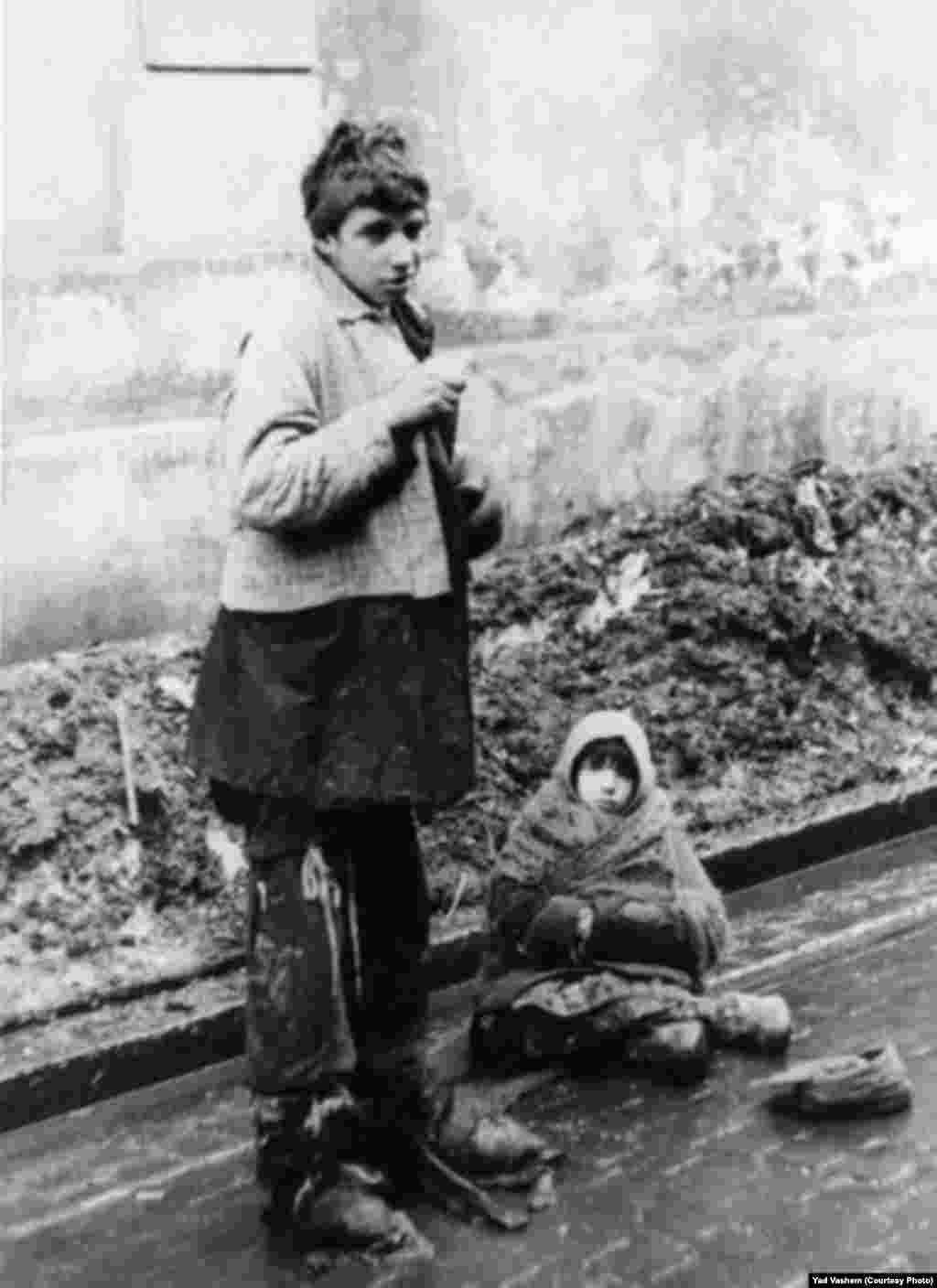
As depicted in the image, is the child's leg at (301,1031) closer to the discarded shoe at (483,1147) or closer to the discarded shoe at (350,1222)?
the discarded shoe at (350,1222)

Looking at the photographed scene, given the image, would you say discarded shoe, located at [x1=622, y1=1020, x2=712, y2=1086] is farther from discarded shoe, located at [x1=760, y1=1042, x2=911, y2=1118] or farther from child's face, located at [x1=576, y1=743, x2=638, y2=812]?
child's face, located at [x1=576, y1=743, x2=638, y2=812]

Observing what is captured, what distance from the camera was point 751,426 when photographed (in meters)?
7.02

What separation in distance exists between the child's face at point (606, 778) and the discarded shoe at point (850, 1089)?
0.79m

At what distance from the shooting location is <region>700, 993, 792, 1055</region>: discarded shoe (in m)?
4.29

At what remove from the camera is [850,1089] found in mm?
3926

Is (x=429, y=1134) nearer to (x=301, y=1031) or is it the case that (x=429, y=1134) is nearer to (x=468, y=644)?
(x=301, y=1031)

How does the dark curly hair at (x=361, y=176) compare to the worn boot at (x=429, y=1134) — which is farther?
the worn boot at (x=429, y=1134)

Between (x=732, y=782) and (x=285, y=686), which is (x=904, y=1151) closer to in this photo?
(x=285, y=686)

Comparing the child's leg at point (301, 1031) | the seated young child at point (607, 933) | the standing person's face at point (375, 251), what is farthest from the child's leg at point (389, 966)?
the standing person's face at point (375, 251)

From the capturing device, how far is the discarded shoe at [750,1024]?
4.29m

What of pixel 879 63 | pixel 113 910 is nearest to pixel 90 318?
pixel 113 910

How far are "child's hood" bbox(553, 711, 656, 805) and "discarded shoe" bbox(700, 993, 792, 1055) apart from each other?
0.53 m

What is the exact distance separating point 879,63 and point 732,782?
331cm

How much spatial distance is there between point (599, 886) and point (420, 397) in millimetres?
1586
